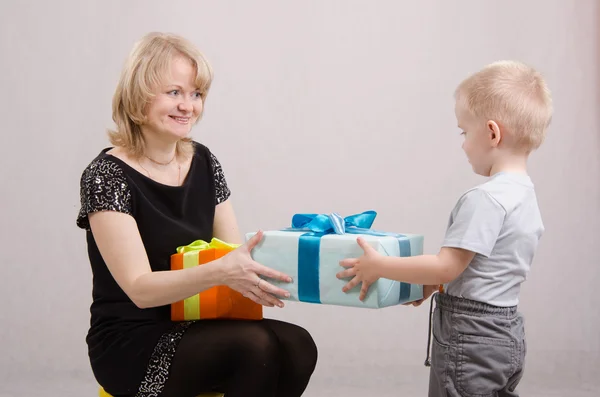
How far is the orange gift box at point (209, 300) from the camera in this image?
2.00 metres

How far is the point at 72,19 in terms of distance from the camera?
3.68m

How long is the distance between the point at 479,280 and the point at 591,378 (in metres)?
1.99

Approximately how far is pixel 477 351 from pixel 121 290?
2.80 ft

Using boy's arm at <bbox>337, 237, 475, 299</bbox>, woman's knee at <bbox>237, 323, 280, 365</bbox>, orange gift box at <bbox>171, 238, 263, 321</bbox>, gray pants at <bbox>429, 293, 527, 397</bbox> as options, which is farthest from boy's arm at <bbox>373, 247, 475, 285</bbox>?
orange gift box at <bbox>171, 238, 263, 321</bbox>

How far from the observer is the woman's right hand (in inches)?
73.7

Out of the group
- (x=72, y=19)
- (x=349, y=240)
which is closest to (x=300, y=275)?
(x=349, y=240)

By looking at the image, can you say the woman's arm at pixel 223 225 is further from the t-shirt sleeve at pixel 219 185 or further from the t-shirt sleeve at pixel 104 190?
the t-shirt sleeve at pixel 104 190

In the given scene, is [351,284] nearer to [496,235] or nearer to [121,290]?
[496,235]

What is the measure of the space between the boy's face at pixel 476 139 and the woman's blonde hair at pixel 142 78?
2.21ft

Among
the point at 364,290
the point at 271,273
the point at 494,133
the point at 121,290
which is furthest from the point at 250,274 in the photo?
the point at 494,133

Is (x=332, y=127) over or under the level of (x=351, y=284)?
over

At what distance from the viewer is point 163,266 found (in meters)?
2.08

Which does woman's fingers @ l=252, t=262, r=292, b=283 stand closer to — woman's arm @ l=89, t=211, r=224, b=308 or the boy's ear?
woman's arm @ l=89, t=211, r=224, b=308

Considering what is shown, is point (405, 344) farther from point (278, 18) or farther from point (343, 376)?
point (278, 18)
